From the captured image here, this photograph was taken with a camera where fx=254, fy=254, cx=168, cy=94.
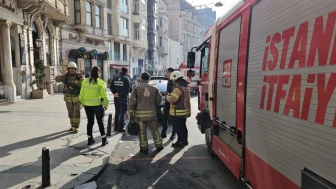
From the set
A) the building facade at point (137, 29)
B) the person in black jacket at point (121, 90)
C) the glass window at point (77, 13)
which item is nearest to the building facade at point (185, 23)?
the building facade at point (137, 29)

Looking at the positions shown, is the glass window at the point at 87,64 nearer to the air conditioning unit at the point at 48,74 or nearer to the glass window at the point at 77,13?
the glass window at the point at 77,13

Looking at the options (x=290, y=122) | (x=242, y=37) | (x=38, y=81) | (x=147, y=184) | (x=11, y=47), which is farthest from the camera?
(x=38, y=81)

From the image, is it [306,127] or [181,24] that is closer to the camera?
[306,127]

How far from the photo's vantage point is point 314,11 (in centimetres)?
190

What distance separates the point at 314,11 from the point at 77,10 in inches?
970

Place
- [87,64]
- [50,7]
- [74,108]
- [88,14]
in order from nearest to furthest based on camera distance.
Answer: [74,108], [50,7], [88,14], [87,64]

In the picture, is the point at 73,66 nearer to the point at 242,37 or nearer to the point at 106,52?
the point at 242,37

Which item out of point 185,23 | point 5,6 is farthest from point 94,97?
point 185,23

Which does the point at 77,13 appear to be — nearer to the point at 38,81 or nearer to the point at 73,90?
the point at 38,81

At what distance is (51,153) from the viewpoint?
16.3 feet

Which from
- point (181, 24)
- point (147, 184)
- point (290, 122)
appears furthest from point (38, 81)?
point (181, 24)

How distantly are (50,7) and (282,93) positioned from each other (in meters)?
16.3

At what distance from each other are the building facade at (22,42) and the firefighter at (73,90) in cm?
773

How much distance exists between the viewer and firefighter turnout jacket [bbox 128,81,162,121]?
5116 millimetres
